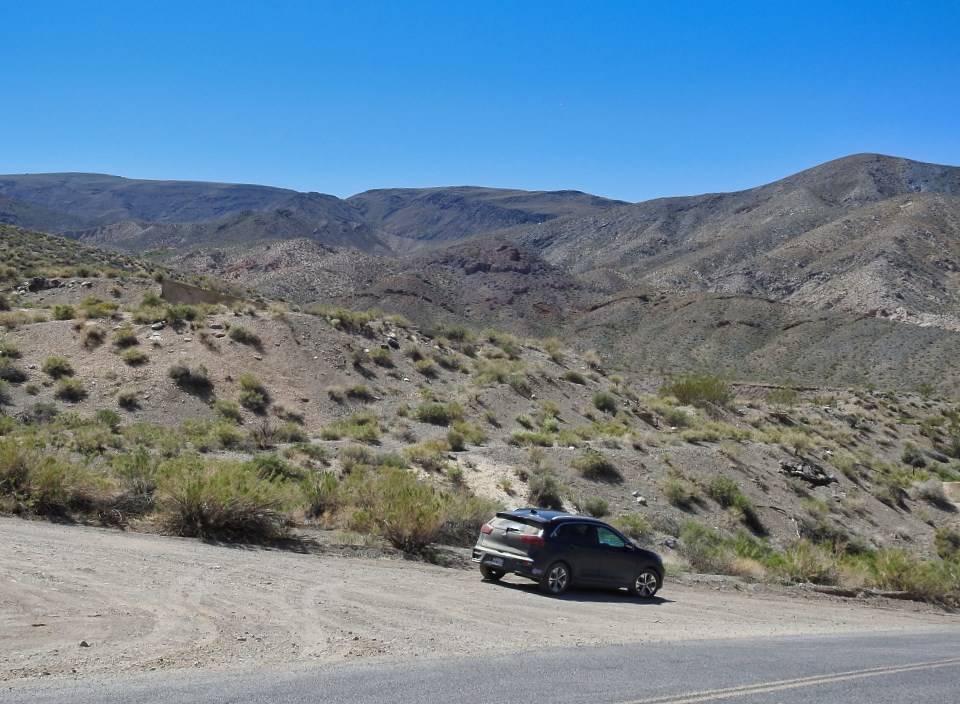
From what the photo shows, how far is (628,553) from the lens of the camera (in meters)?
14.8

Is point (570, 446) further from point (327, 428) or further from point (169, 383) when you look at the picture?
point (169, 383)

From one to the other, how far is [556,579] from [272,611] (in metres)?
5.57

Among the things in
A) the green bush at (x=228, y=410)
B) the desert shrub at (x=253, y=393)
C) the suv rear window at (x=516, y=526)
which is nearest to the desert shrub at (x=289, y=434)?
the green bush at (x=228, y=410)

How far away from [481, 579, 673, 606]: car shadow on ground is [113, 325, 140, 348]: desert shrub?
2368 cm

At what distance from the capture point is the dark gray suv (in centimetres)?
1372

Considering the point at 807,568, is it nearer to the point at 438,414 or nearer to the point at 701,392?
the point at 438,414

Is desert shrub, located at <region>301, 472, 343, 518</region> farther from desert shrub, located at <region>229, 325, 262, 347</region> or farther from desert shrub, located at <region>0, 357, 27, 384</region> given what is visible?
desert shrub, located at <region>229, 325, 262, 347</region>

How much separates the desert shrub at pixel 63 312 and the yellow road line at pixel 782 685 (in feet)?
113

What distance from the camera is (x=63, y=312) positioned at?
3600 cm

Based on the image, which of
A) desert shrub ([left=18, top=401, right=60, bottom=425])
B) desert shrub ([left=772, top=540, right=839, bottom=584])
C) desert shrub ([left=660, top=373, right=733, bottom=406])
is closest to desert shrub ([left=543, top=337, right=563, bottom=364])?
desert shrub ([left=660, top=373, right=733, bottom=406])

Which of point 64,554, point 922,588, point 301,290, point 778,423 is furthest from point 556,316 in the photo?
point 64,554

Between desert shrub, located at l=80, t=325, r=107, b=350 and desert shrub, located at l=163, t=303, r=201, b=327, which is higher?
desert shrub, located at l=163, t=303, r=201, b=327

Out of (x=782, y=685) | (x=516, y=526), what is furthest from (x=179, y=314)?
(x=782, y=685)

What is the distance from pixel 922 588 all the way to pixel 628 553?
910 cm
